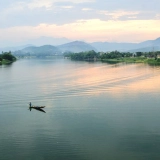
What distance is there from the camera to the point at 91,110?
42.6 feet

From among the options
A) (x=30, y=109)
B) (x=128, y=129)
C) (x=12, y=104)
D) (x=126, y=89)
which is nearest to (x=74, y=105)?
(x=30, y=109)

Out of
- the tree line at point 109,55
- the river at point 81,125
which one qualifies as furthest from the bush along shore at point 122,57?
the river at point 81,125

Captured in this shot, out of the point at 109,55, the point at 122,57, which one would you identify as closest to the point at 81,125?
the point at 122,57

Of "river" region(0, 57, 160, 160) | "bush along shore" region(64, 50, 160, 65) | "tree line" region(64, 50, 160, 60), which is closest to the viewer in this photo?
"river" region(0, 57, 160, 160)

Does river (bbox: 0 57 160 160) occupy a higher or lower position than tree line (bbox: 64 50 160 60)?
lower

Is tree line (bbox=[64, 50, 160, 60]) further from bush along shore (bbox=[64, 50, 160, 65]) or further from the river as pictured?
the river

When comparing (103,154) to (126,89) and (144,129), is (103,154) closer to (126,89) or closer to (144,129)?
(144,129)

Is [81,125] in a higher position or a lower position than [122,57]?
lower

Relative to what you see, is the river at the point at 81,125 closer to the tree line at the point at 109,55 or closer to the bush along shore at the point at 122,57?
the bush along shore at the point at 122,57

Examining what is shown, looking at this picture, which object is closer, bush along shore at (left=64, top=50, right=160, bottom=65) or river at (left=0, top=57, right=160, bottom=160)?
river at (left=0, top=57, right=160, bottom=160)

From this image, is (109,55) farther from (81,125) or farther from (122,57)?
(81,125)

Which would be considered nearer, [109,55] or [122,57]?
[122,57]

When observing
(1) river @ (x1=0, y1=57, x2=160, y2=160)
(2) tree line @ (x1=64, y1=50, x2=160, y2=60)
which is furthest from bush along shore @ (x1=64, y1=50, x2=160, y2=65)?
(1) river @ (x1=0, y1=57, x2=160, y2=160)

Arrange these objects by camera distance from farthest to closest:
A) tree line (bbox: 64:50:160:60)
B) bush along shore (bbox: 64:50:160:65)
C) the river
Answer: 1. tree line (bbox: 64:50:160:60)
2. bush along shore (bbox: 64:50:160:65)
3. the river
